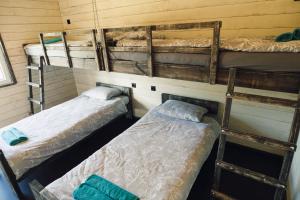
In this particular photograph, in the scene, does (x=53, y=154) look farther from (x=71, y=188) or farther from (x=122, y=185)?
(x=122, y=185)

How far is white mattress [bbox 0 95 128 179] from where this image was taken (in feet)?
6.87

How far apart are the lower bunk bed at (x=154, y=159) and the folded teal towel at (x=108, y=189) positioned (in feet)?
0.22

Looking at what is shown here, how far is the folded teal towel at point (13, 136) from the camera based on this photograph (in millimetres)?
2225

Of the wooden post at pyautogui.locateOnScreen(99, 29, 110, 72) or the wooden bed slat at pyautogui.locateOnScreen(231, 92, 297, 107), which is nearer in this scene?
the wooden bed slat at pyautogui.locateOnScreen(231, 92, 297, 107)

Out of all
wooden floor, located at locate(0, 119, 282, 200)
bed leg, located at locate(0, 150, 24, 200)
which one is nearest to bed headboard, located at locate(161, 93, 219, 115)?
wooden floor, located at locate(0, 119, 282, 200)

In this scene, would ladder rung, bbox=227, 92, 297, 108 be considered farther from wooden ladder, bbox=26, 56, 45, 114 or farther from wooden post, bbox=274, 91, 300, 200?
wooden ladder, bbox=26, 56, 45, 114

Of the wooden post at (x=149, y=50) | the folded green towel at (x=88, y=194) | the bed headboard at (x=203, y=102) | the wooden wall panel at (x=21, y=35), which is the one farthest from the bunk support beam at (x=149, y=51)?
the wooden wall panel at (x=21, y=35)

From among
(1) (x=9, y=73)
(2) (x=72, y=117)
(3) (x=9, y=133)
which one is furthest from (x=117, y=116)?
(1) (x=9, y=73)

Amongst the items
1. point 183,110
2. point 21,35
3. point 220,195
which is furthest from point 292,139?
point 21,35

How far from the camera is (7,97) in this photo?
320 centimetres

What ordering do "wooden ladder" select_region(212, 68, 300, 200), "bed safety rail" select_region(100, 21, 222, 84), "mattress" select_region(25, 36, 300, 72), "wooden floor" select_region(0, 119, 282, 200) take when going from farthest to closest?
"wooden floor" select_region(0, 119, 282, 200)
"bed safety rail" select_region(100, 21, 222, 84)
"wooden ladder" select_region(212, 68, 300, 200)
"mattress" select_region(25, 36, 300, 72)

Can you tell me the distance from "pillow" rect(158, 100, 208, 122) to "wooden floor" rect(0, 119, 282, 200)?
1.62 feet

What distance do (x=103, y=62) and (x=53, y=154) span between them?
51.8 inches

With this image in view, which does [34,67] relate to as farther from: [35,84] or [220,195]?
[220,195]
